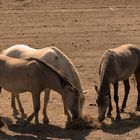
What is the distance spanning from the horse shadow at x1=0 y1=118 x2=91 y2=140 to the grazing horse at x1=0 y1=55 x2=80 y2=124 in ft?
1.19

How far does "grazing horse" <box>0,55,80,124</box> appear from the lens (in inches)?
386

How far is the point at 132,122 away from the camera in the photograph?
1052 cm

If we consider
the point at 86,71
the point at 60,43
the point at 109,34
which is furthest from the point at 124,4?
the point at 86,71

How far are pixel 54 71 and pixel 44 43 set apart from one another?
8.85 m

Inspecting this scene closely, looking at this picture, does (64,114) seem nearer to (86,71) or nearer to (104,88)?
(104,88)

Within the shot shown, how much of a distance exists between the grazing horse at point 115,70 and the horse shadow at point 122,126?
8.4 inches

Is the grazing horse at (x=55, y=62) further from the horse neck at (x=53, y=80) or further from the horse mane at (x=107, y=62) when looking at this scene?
the horse mane at (x=107, y=62)

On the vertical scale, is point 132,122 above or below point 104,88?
below

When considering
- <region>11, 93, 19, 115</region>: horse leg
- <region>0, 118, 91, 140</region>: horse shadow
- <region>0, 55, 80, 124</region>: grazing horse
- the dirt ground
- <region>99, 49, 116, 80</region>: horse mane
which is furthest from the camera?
<region>11, 93, 19, 115</region>: horse leg

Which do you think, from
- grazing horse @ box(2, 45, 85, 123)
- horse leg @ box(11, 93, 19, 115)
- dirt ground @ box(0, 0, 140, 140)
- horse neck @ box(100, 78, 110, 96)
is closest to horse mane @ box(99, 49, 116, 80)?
horse neck @ box(100, 78, 110, 96)

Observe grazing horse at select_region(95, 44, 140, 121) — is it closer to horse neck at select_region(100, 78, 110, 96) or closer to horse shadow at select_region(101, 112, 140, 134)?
horse neck at select_region(100, 78, 110, 96)

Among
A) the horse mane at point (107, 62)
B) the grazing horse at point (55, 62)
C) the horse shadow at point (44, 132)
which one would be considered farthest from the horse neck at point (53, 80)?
the horse mane at point (107, 62)

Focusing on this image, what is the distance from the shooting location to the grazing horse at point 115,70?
10.4 m

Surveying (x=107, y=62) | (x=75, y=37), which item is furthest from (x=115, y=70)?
(x=75, y=37)
